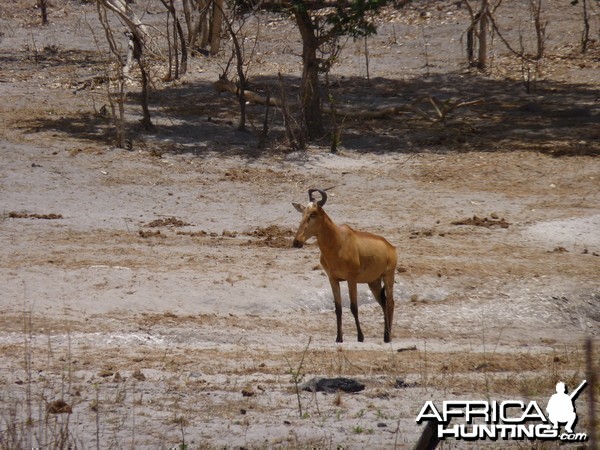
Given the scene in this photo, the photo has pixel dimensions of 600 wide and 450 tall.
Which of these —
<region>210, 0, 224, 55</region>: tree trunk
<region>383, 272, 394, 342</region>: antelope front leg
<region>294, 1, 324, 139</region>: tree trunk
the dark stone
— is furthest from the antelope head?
<region>210, 0, 224, 55</region>: tree trunk

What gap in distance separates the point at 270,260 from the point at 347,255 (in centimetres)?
294

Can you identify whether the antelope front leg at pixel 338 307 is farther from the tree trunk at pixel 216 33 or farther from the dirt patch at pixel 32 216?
the tree trunk at pixel 216 33

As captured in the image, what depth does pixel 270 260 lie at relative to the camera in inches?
542

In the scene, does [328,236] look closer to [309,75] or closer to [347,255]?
[347,255]

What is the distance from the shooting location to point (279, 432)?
24.0 feet

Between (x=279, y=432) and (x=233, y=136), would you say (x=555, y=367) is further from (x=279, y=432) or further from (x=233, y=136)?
(x=233, y=136)

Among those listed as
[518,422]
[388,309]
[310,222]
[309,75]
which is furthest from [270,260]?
[309,75]

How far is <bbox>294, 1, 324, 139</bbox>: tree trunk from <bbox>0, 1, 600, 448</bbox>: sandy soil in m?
0.73

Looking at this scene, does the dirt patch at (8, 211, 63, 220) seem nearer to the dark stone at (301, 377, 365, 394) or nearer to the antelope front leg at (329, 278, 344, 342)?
the antelope front leg at (329, 278, 344, 342)

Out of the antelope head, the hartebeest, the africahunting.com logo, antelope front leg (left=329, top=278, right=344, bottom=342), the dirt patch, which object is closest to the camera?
the africahunting.com logo

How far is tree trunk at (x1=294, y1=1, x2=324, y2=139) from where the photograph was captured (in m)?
20.5

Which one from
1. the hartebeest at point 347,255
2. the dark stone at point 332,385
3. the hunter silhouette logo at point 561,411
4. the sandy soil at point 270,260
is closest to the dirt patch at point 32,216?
the sandy soil at point 270,260

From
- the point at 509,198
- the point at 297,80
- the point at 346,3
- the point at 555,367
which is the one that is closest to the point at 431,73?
the point at 297,80

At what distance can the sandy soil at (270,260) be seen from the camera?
26.5 ft
